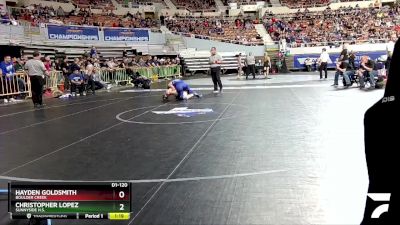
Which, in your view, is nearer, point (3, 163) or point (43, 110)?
point (3, 163)

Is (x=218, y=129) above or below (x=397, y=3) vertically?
below

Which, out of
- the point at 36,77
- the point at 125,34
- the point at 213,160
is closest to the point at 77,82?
the point at 36,77

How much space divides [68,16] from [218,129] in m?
27.6

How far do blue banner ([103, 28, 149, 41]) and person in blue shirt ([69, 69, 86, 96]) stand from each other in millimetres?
12915

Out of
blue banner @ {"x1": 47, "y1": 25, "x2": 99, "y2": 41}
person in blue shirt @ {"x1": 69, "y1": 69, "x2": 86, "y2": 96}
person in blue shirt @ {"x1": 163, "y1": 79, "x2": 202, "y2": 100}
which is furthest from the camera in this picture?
blue banner @ {"x1": 47, "y1": 25, "x2": 99, "y2": 41}

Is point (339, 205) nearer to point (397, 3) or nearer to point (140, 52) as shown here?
point (140, 52)

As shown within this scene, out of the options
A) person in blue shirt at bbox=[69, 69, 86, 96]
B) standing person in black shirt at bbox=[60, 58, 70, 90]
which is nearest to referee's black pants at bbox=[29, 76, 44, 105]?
person in blue shirt at bbox=[69, 69, 86, 96]

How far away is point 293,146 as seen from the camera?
230 inches

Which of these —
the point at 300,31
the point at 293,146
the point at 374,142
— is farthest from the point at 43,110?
the point at 300,31

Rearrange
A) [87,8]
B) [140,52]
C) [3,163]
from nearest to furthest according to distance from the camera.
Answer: [3,163] < [140,52] < [87,8]

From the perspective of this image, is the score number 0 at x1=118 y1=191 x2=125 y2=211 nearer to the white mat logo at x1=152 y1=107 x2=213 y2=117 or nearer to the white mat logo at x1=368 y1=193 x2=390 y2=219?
the white mat logo at x1=368 y1=193 x2=390 y2=219

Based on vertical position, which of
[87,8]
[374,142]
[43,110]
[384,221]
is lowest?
[43,110]
